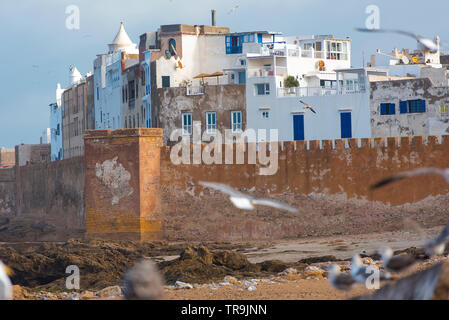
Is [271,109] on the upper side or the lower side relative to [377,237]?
upper

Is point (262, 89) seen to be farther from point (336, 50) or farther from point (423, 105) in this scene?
point (336, 50)

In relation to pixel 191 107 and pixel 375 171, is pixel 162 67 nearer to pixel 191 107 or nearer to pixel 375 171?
pixel 191 107

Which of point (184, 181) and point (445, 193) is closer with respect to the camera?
point (445, 193)

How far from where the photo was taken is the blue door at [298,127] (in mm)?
40144

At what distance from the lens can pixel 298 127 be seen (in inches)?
1583

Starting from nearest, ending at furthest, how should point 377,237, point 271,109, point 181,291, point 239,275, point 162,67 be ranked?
1. point 181,291
2. point 239,275
3. point 377,237
4. point 271,109
5. point 162,67

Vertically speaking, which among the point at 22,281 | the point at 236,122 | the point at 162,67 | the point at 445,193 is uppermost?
the point at 162,67

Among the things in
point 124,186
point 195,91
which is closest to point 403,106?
point 195,91

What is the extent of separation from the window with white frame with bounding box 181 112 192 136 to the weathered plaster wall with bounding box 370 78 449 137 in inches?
320

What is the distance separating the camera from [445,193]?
3048 centimetres

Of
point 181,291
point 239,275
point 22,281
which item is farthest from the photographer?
point 22,281

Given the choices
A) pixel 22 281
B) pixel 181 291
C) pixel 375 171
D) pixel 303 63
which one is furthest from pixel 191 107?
pixel 181 291

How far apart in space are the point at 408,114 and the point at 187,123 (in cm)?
983
